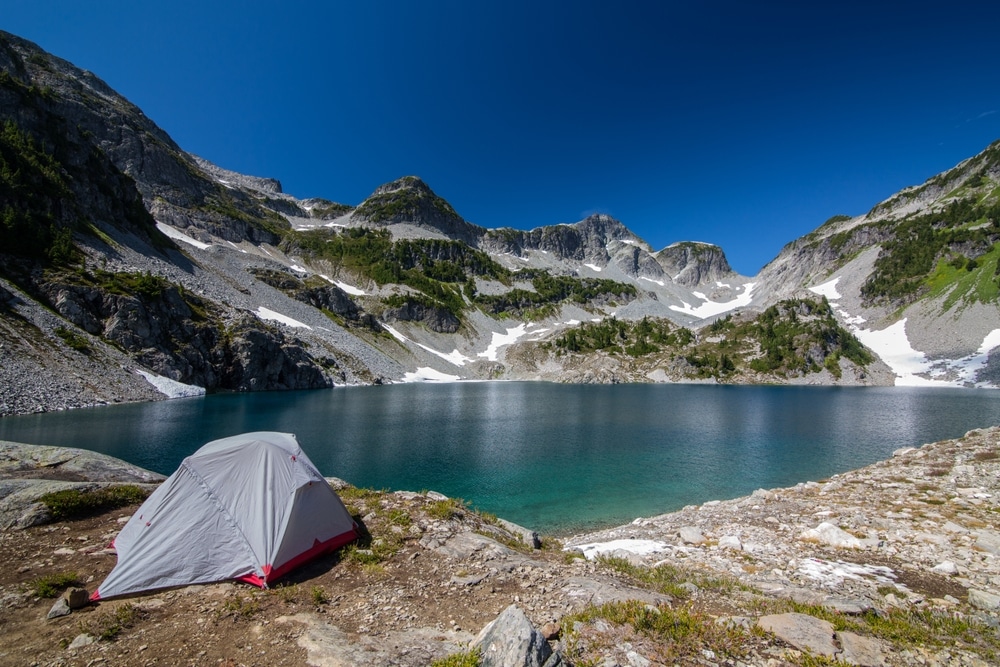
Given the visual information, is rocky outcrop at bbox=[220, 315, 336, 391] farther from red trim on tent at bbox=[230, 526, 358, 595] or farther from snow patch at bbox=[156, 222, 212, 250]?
red trim on tent at bbox=[230, 526, 358, 595]

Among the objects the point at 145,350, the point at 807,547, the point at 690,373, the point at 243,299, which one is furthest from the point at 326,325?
the point at 807,547

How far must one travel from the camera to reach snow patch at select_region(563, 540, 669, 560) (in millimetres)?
13258

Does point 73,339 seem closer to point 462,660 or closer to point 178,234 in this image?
point 462,660

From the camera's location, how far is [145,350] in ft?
232

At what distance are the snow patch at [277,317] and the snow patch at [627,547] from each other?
→ 117 m

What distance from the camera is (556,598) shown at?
8094 mm

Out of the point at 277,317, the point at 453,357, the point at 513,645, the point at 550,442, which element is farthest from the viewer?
the point at 453,357

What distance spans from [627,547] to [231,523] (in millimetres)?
11491

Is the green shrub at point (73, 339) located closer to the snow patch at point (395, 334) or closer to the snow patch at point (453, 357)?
the snow patch at point (395, 334)

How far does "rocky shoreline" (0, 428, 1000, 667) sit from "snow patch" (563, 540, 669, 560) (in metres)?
0.11

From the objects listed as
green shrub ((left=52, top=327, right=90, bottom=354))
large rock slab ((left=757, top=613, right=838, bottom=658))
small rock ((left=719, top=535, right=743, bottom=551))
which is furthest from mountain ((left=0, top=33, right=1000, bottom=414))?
large rock slab ((left=757, top=613, right=838, bottom=658))

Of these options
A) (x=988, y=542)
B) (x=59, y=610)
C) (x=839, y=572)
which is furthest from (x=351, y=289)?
(x=988, y=542)

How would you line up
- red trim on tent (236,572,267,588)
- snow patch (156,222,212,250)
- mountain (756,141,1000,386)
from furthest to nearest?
snow patch (156,222,212,250) → mountain (756,141,1000,386) → red trim on tent (236,572,267,588)

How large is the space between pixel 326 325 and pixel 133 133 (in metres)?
148
